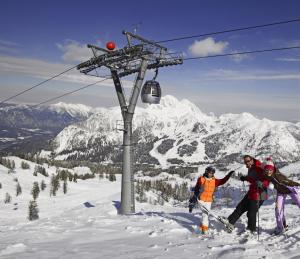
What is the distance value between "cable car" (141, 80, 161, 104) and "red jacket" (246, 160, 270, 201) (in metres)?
9.78

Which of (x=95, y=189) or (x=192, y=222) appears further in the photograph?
(x=95, y=189)

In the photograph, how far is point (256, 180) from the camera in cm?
1212

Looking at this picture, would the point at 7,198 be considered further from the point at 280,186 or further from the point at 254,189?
the point at 280,186

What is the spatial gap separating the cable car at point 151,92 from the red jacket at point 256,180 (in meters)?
9.78

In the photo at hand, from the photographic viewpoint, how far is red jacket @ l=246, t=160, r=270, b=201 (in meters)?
12.0

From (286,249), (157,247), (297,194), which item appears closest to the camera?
(286,249)

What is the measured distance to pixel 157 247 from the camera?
1102cm

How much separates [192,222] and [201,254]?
5377mm

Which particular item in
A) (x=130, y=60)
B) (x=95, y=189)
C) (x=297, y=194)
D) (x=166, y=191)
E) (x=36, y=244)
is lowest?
(x=166, y=191)

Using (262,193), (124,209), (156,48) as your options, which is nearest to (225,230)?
(262,193)

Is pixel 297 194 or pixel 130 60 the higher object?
pixel 130 60

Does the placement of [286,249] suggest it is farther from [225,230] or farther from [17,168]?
[17,168]

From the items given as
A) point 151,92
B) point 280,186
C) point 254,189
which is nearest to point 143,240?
point 254,189

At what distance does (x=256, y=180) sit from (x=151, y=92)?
10311mm
